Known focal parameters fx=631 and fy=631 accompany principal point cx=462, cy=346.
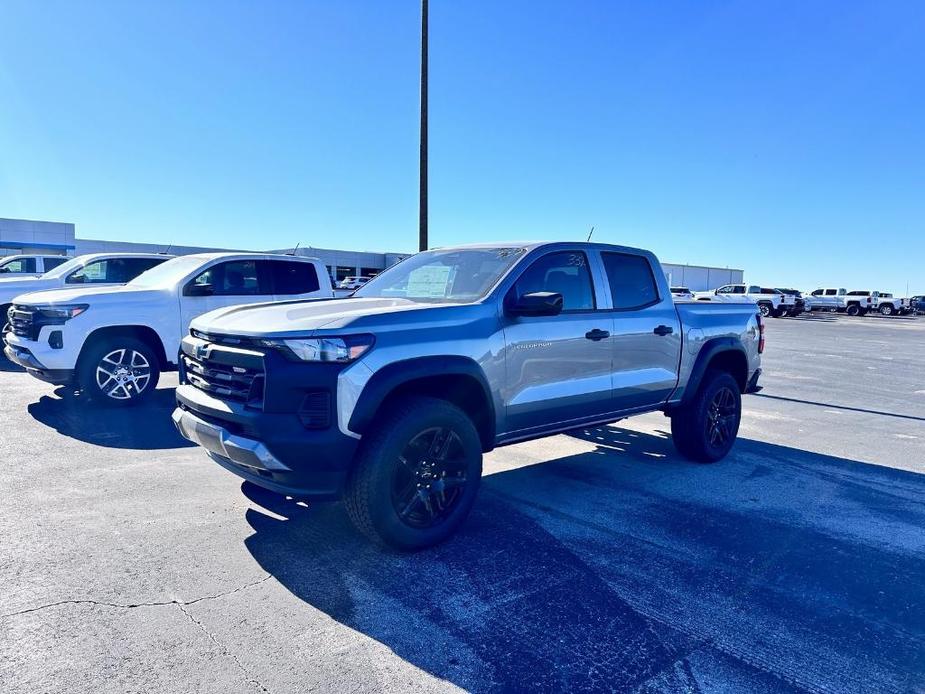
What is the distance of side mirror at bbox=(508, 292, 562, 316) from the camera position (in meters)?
4.08

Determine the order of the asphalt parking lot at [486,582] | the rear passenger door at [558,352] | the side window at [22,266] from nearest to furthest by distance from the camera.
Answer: the asphalt parking lot at [486,582]
the rear passenger door at [558,352]
the side window at [22,266]

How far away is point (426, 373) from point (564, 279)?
1674 mm

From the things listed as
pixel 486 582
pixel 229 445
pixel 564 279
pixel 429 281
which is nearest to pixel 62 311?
pixel 429 281

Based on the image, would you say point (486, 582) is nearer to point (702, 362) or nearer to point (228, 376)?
point (228, 376)

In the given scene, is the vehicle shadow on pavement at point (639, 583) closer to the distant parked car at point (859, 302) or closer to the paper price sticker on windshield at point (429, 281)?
the paper price sticker on windshield at point (429, 281)

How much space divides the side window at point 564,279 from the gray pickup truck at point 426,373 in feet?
0.04

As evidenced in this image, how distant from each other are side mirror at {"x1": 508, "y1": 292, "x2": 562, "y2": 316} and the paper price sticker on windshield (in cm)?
76

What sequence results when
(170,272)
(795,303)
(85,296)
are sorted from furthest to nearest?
(795,303) < (170,272) < (85,296)

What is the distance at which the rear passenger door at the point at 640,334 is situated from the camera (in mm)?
5172

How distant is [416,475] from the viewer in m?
3.86

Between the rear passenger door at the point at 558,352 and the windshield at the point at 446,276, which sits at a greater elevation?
the windshield at the point at 446,276

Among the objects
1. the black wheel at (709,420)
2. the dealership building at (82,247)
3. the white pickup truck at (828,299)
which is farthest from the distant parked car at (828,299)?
the black wheel at (709,420)

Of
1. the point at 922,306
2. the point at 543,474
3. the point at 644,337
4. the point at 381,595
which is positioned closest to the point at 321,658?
the point at 381,595

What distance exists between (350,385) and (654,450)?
13.6ft
